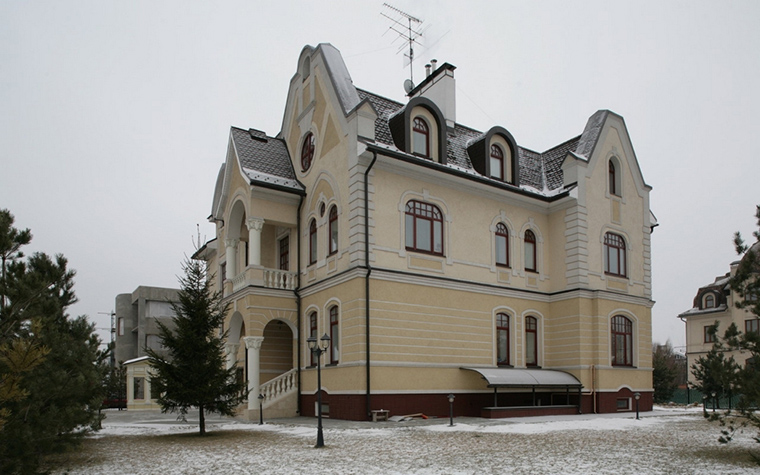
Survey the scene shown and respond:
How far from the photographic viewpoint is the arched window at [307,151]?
74.2 feet

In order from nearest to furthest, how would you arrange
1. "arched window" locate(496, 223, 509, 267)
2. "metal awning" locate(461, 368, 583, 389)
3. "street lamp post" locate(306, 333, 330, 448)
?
"street lamp post" locate(306, 333, 330, 448) < "metal awning" locate(461, 368, 583, 389) < "arched window" locate(496, 223, 509, 267)

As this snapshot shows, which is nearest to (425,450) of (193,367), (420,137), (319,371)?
(319,371)

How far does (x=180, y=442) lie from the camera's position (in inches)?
556

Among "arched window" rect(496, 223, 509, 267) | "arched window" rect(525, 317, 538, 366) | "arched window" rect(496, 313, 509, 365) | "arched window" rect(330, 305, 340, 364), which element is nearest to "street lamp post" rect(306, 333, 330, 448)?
"arched window" rect(330, 305, 340, 364)

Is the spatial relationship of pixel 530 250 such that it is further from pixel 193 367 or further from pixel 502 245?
pixel 193 367

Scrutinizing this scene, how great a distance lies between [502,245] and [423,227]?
12.3 feet

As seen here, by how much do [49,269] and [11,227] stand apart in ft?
10.6

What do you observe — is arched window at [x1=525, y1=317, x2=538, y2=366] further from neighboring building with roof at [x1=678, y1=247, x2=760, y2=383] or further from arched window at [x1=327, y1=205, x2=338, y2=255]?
neighboring building with roof at [x1=678, y1=247, x2=760, y2=383]

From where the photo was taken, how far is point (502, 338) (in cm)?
2234

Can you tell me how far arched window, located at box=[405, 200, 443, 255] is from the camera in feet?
67.0

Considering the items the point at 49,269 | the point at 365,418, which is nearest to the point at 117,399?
the point at 365,418

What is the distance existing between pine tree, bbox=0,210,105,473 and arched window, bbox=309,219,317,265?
446 inches

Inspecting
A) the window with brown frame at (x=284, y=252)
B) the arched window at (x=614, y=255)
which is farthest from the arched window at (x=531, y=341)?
the window with brown frame at (x=284, y=252)

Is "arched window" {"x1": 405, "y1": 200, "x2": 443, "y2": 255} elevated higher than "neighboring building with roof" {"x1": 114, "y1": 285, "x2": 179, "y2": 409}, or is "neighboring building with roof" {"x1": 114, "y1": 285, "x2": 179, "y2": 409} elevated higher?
"arched window" {"x1": 405, "y1": 200, "x2": 443, "y2": 255}
